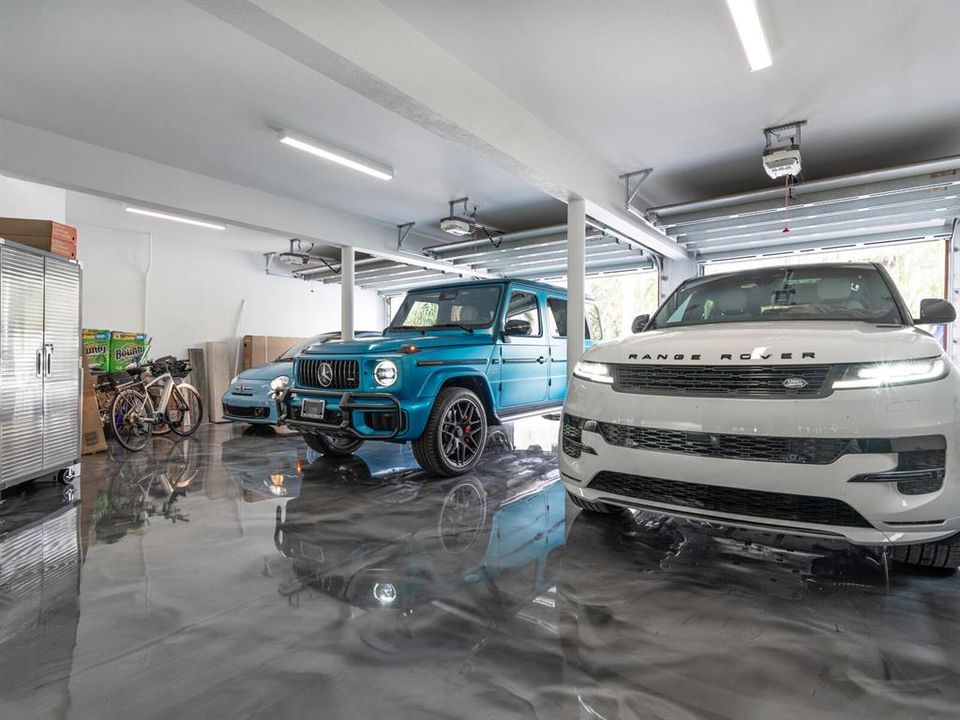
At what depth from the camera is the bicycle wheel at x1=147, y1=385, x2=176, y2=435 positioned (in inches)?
268

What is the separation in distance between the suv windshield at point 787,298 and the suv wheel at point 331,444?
335 centimetres

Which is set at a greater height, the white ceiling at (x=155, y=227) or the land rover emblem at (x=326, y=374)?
the white ceiling at (x=155, y=227)

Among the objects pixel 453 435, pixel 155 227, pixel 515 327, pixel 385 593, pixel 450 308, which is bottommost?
pixel 385 593

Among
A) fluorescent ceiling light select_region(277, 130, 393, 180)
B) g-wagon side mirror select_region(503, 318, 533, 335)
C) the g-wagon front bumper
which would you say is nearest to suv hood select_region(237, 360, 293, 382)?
the g-wagon front bumper

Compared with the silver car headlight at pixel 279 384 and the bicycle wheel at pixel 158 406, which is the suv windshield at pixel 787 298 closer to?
the silver car headlight at pixel 279 384

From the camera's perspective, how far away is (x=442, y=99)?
4312mm

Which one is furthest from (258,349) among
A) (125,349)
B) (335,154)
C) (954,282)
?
(954,282)

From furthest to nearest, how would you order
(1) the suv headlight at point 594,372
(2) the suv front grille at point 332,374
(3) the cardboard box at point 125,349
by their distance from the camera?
1. (3) the cardboard box at point 125,349
2. (2) the suv front grille at point 332,374
3. (1) the suv headlight at point 594,372

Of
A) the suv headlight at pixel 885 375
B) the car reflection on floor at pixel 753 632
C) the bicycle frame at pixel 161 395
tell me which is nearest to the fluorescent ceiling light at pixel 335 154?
the bicycle frame at pixel 161 395

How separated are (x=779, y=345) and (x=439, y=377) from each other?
266cm

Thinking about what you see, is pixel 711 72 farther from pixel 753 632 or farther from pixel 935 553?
pixel 753 632

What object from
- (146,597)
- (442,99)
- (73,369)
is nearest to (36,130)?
(73,369)

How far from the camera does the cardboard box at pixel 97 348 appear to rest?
841cm

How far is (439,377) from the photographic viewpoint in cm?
427
